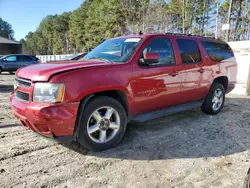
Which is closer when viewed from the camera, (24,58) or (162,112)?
(162,112)

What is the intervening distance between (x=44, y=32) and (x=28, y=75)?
8452 centimetres

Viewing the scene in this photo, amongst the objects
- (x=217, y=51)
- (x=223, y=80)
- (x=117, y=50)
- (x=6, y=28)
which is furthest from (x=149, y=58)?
(x=6, y=28)

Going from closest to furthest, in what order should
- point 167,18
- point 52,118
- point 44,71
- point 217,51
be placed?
point 52,118, point 44,71, point 217,51, point 167,18

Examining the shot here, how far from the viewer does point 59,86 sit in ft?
10.6

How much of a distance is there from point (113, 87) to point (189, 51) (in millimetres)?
2293

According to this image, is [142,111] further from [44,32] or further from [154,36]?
[44,32]

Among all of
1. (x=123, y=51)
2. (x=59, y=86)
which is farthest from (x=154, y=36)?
(x=59, y=86)

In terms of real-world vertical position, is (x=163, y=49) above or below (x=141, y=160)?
above

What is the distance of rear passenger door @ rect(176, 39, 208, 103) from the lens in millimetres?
4953

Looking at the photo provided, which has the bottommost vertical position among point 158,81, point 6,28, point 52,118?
point 52,118

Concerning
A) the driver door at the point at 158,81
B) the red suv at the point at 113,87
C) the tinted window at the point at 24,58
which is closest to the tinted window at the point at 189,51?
the red suv at the point at 113,87

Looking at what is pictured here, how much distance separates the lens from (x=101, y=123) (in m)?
3.76

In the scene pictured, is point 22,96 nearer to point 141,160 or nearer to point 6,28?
point 141,160

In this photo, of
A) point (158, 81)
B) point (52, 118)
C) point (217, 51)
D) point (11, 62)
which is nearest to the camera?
point (52, 118)
